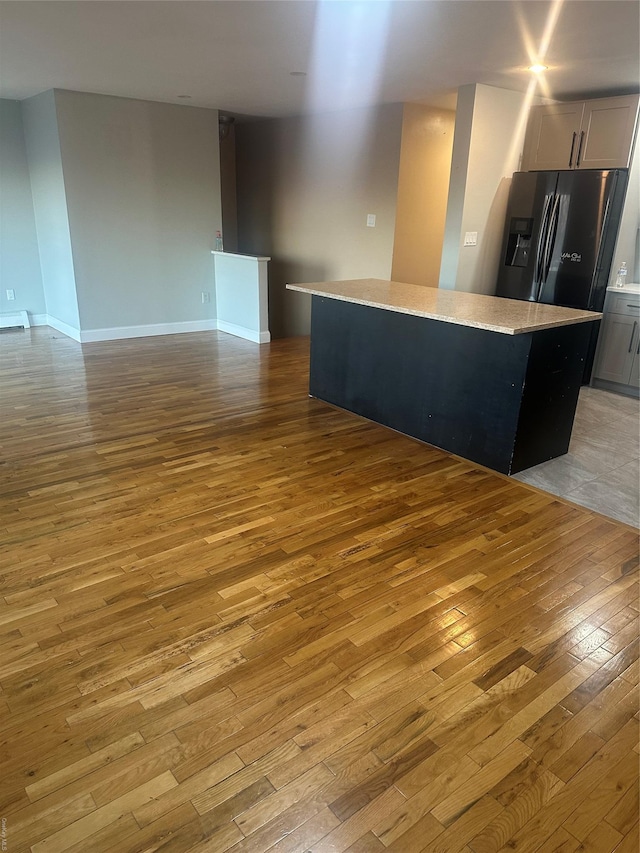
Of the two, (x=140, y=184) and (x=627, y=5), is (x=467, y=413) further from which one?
(x=140, y=184)

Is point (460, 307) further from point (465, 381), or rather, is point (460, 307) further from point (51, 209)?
point (51, 209)

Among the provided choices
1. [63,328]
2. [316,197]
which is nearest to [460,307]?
[316,197]

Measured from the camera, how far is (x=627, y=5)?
278cm

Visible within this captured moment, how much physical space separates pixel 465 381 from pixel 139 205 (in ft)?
14.3

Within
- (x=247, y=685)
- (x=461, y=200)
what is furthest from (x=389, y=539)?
(x=461, y=200)

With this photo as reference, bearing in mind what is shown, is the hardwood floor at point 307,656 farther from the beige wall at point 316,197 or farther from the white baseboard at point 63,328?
the beige wall at point 316,197

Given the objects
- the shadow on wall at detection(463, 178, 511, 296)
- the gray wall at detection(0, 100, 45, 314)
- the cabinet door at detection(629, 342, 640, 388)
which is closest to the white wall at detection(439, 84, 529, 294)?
the shadow on wall at detection(463, 178, 511, 296)

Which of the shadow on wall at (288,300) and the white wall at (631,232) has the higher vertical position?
the white wall at (631,232)

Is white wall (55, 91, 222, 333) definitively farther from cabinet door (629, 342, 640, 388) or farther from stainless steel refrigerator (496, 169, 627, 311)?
cabinet door (629, 342, 640, 388)

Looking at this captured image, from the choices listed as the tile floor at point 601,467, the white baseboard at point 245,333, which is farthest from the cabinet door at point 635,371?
the white baseboard at point 245,333

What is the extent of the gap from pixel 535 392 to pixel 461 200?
2321 millimetres

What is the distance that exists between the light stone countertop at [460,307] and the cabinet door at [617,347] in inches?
61.1

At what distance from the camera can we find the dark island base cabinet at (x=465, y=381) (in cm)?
323

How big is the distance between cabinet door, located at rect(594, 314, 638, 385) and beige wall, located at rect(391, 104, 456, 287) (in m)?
2.07
